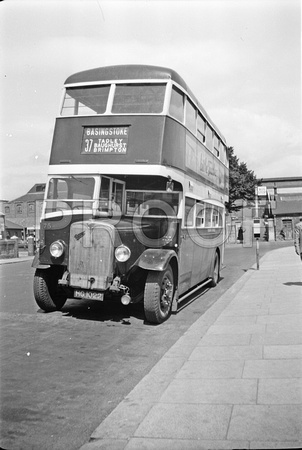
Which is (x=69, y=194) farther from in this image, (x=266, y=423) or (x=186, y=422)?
(x=266, y=423)

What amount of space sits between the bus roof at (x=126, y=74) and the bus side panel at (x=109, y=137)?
0.80m

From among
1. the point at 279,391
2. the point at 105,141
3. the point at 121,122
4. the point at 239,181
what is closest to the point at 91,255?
the point at 105,141

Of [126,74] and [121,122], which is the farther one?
[126,74]

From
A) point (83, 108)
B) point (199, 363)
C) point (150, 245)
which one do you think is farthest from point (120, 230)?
point (199, 363)

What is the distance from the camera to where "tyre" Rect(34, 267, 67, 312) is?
856 cm

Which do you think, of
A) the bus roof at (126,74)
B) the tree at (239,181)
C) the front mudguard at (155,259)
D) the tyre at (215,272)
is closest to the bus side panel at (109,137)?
the bus roof at (126,74)

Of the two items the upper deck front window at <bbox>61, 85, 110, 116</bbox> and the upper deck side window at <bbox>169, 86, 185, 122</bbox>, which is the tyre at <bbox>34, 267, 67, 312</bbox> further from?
the upper deck side window at <bbox>169, 86, 185, 122</bbox>

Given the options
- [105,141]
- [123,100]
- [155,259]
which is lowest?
[155,259]

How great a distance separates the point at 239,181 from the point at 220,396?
5261 cm

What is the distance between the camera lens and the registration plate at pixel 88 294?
7551mm

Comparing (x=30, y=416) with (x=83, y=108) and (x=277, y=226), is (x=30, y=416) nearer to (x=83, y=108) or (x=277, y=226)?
(x=83, y=108)

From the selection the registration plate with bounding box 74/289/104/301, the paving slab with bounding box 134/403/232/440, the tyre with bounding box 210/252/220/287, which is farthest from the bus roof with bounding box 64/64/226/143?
the paving slab with bounding box 134/403/232/440

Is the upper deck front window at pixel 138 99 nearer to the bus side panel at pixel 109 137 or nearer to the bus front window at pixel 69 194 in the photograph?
the bus side panel at pixel 109 137

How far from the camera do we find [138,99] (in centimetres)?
847
